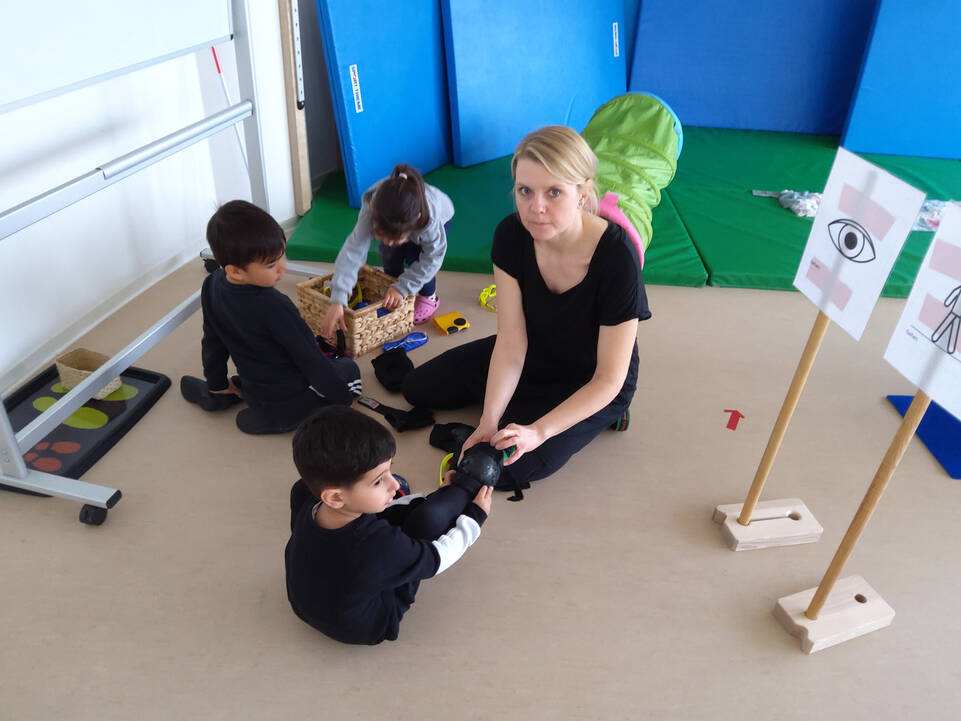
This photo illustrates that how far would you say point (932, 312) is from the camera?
1.19 m

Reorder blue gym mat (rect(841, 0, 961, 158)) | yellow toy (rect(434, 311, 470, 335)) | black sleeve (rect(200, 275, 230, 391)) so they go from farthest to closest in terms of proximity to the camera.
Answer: blue gym mat (rect(841, 0, 961, 158)) → yellow toy (rect(434, 311, 470, 335)) → black sleeve (rect(200, 275, 230, 391))

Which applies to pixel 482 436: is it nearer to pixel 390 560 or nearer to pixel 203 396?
pixel 390 560

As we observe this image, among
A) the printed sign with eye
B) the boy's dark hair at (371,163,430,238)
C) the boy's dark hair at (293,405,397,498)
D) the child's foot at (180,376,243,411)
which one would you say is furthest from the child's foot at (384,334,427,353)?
the printed sign with eye

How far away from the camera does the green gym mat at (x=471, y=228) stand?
3.00m

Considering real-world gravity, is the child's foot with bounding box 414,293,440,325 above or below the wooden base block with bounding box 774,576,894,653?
above

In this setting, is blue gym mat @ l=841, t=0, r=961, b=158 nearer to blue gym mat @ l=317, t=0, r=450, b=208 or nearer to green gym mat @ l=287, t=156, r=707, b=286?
green gym mat @ l=287, t=156, r=707, b=286

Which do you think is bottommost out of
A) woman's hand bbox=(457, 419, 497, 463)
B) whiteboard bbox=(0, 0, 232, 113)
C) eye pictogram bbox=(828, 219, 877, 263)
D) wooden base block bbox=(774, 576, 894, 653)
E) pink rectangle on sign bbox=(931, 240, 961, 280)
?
wooden base block bbox=(774, 576, 894, 653)

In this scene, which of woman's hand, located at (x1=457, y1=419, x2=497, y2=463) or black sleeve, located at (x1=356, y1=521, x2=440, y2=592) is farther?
woman's hand, located at (x1=457, y1=419, x2=497, y2=463)

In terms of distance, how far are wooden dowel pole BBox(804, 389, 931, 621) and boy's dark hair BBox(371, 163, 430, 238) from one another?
56.7 inches

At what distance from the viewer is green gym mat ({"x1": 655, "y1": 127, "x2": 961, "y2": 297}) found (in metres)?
3.02

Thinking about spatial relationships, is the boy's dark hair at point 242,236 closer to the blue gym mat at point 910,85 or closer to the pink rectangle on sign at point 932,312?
the pink rectangle on sign at point 932,312

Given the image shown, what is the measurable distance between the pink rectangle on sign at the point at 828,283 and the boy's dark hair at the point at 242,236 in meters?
1.29

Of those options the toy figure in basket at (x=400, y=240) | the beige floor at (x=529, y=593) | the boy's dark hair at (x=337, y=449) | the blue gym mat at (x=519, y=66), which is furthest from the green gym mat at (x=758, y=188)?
the boy's dark hair at (x=337, y=449)

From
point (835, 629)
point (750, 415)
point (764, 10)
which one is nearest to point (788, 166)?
point (764, 10)
